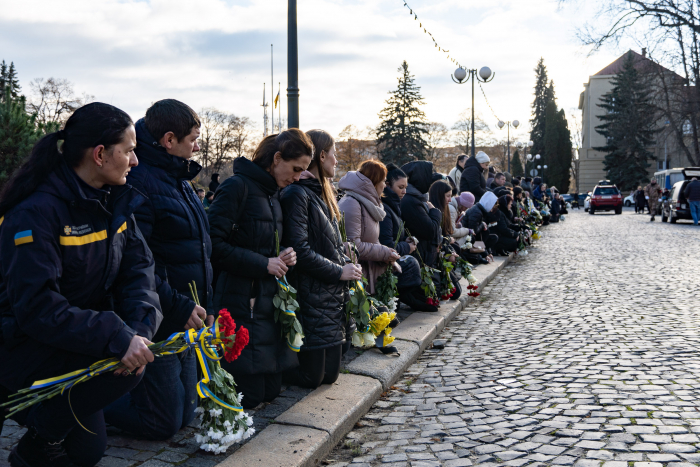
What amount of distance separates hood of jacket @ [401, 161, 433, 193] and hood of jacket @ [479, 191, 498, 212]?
202 inches

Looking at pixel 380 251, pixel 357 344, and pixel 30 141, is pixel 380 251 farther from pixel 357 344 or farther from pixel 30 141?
pixel 30 141

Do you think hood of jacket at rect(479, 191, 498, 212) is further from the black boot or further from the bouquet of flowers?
the black boot

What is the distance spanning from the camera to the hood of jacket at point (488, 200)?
→ 12.8m

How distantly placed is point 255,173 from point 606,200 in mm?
40869

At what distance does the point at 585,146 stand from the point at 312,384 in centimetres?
8970

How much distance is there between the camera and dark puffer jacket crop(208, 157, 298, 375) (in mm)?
4031

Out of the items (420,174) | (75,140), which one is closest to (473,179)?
(420,174)

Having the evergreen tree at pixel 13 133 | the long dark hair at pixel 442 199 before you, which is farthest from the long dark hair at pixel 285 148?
the evergreen tree at pixel 13 133

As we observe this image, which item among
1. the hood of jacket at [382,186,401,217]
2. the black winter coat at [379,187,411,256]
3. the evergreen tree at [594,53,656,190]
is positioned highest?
the evergreen tree at [594,53,656,190]

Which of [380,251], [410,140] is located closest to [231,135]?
[410,140]

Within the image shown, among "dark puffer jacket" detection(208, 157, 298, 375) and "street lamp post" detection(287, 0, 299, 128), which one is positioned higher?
"street lamp post" detection(287, 0, 299, 128)

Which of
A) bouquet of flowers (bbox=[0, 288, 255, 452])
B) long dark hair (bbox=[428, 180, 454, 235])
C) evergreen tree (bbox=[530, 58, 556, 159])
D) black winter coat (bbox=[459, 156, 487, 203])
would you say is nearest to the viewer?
bouquet of flowers (bbox=[0, 288, 255, 452])

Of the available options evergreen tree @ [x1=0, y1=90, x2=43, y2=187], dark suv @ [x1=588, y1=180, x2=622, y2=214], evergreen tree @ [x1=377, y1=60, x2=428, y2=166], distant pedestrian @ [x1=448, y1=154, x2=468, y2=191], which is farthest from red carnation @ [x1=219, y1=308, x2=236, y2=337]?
evergreen tree @ [x1=377, y1=60, x2=428, y2=166]

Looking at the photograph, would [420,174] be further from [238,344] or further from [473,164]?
[473,164]
